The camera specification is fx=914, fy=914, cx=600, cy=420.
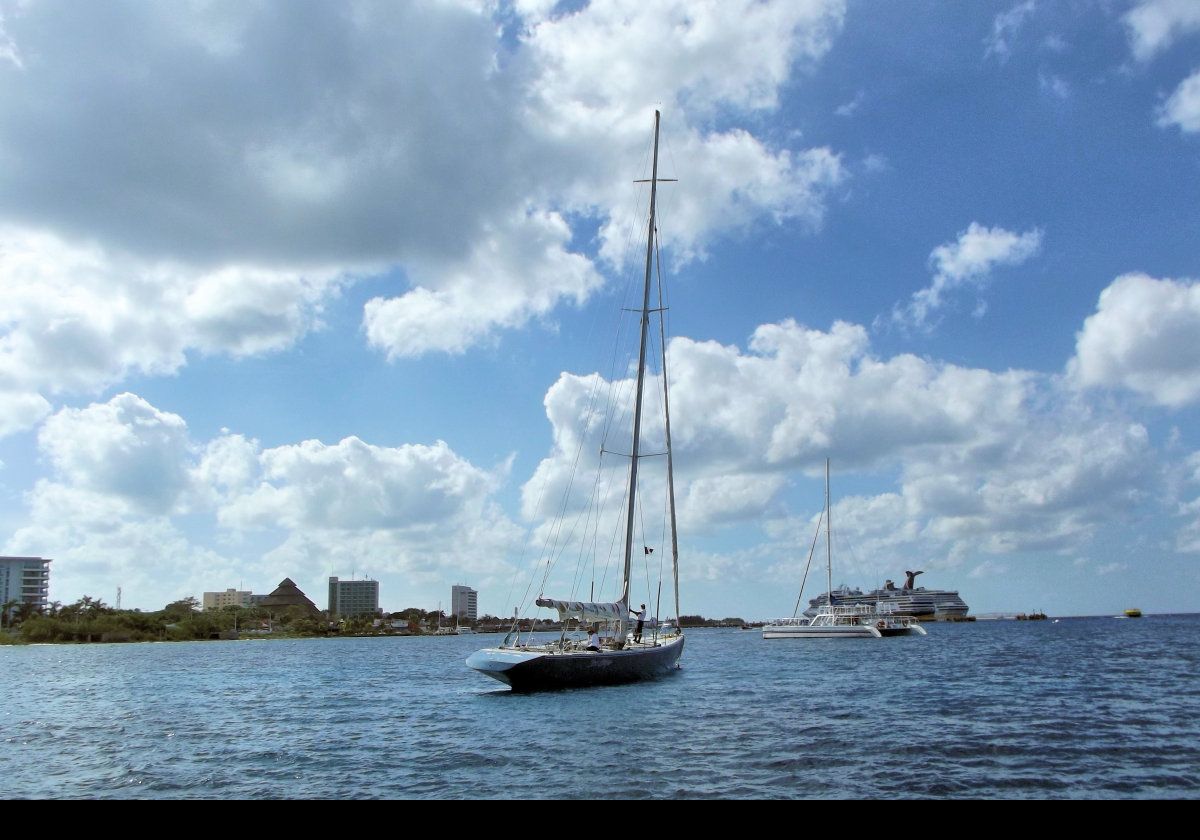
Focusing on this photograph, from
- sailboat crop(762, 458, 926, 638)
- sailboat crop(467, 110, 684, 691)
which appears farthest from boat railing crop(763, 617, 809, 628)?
sailboat crop(467, 110, 684, 691)

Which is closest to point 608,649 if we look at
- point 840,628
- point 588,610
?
point 588,610

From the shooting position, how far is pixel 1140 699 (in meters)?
34.6

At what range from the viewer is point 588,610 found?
143ft

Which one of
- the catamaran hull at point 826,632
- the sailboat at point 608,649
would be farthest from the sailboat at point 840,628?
the sailboat at point 608,649

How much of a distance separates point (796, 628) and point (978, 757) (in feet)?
327

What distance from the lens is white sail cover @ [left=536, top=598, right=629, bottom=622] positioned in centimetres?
4247

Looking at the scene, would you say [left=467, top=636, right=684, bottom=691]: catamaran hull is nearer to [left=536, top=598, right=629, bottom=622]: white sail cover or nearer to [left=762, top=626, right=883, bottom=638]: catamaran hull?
[left=536, top=598, right=629, bottom=622]: white sail cover

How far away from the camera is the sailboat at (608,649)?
124ft

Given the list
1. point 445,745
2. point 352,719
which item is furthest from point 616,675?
point 445,745

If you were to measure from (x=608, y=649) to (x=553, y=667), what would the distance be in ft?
17.9

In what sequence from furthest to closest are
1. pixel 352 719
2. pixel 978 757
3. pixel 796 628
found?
pixel 796 628, pixel 352 719, pixel 978 757

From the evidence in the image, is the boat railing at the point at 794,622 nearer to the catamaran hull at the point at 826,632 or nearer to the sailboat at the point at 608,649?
the catamaran hull at the point at 826,632

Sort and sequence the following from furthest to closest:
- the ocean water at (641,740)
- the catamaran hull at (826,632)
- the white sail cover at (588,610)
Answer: the catamaran hull at (826,632) → the white sail cover at (588,610) → the ocean water at (641,740)
